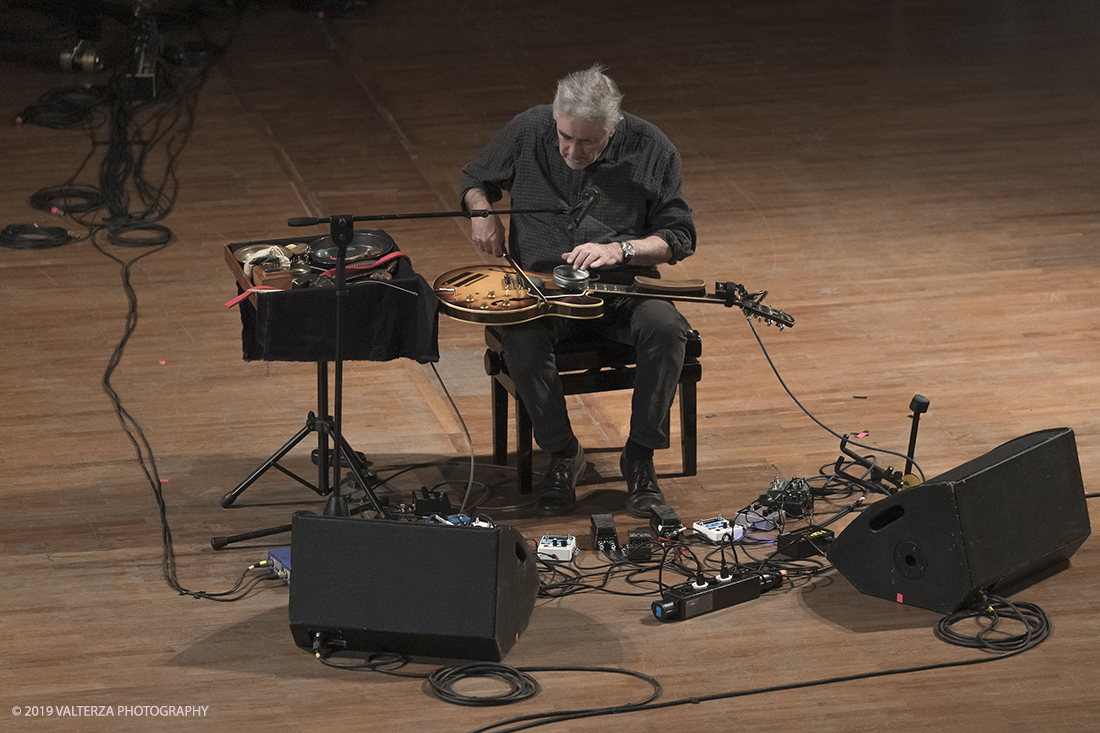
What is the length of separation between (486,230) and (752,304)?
792 millimetres

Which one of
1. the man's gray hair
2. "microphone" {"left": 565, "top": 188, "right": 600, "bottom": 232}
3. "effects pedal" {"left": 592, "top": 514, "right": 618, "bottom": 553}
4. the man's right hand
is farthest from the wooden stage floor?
the man's gray hair

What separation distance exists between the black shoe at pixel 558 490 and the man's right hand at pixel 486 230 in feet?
2.06

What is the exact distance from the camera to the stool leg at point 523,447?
4.10 m

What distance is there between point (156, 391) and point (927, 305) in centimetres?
284

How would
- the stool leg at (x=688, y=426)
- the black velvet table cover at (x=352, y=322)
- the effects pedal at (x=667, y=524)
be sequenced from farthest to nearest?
the stool leg at (x=688, y=426), the effects pedal at (x=667, y=524), the black velvet table cover at (x=352, y=322)

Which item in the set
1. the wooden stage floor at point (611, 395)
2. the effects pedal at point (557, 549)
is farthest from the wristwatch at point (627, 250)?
the effects pedal at point (557, 549)

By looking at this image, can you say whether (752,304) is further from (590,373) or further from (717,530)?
(717,530)

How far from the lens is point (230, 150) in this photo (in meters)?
7.11

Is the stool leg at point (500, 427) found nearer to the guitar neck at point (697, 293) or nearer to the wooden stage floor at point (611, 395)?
the wooden stage floor at point (611, 395)

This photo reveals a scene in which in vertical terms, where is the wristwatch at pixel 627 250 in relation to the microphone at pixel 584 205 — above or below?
below

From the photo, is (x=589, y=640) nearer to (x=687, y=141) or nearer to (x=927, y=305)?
(x=927, y=305)

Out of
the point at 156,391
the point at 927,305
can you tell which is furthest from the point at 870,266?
the point at 156,391

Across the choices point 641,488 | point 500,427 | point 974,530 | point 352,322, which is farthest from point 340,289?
point 974,530

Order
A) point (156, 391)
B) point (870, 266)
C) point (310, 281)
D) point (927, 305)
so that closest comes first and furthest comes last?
1. point (310, 281)
2. point (156, 391)
3. point (927, 305)
4. point (870, 266)
